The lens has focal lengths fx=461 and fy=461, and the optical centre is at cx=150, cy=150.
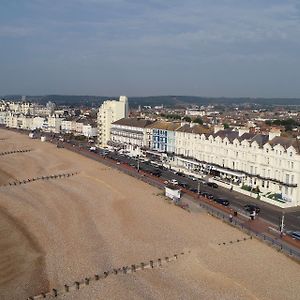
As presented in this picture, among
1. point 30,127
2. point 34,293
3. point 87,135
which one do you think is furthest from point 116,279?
point 30,127

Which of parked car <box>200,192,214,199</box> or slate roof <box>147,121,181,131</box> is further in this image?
slate roof <box>147,121,181,131</box>

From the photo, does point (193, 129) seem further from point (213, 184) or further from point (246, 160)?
point (246, 160)

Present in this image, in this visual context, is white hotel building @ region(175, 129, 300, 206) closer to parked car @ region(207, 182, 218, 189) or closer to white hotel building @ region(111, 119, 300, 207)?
white hotel building @ region(111, 119, 300, 207)

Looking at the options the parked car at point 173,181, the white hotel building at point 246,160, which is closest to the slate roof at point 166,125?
the white hotel building at point 246,160

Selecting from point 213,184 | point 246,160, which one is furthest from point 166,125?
point 246,160

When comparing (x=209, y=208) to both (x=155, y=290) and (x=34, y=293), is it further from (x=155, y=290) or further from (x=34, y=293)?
(x=34, y=293)

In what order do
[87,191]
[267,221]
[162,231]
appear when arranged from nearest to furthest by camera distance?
1. [162,231]
2. [267,221]
3. [87,191]

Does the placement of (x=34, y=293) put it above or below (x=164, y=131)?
below

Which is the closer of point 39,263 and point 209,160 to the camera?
point 39,263

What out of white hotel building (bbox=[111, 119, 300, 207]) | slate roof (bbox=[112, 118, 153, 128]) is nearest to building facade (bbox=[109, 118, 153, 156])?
slate roof (bbox=[112, 118, 153, 128])

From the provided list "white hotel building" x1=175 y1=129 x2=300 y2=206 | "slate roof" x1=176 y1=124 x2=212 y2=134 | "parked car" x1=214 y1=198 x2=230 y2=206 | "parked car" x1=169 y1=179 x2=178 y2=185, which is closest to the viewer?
"parked car" x1=214 y1=198 x2=230 y2=206

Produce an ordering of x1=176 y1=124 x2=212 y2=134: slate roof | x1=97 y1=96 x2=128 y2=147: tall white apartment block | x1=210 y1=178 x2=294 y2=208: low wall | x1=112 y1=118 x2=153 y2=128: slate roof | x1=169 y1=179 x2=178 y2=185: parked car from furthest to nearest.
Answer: x1=97 y1=96 x2=128 y2=147: tall white apartment block → x1=112 y1=118 x2=153 y2=128: slate roof → x1=176 y1=124 x2=212 y2=134: slate roof → x1=169 y1=179 x2=178 y2=185: parked car → x1=210 y1=178 x2=294 y2=208: low wall
